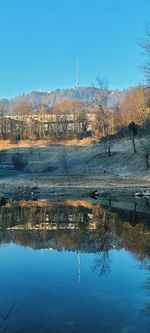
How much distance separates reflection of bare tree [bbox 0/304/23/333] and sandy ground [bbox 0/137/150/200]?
28.8m

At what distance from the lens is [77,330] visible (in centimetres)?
983

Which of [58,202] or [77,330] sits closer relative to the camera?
[77,330]

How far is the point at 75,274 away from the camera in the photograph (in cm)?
1483

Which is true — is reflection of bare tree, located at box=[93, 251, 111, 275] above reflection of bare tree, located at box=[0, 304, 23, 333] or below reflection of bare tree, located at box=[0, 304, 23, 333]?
below

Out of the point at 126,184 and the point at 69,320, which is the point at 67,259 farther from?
the point at 126,184

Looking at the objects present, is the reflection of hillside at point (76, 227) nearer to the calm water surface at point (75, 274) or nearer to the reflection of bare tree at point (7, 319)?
the calm water surface at point (75, 274)

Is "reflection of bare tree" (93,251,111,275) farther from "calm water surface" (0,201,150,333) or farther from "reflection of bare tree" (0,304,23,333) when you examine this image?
"reflection of bare tree" (0,304,23,333)

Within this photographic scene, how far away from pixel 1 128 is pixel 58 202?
92404mm

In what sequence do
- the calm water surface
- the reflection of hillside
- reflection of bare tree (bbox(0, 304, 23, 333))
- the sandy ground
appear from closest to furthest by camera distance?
reflection of bare tree (bbox(0, 304, 23, 333)) → the calm water surface → the reflection of hillside → the sandy ground

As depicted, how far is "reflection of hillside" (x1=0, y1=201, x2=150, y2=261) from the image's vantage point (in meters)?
19.5

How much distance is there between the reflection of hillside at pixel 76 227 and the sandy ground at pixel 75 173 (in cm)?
909

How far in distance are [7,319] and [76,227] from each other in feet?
45.4

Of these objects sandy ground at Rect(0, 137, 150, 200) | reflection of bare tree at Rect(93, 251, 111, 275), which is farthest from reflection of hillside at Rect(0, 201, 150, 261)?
sandy ground at Rect(0, 137, 150, 200)

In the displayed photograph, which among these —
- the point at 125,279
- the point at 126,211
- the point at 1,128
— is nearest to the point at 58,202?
the point at 126,211
